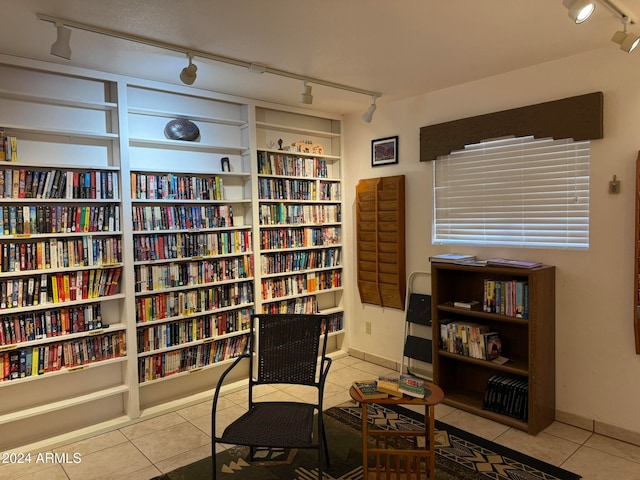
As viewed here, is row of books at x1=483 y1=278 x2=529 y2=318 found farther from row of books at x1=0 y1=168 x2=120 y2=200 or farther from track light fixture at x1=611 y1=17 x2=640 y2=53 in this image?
row of books at x1=0 y1=168 x2=120 y2=200

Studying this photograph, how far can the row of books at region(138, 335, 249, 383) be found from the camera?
11.2 feet

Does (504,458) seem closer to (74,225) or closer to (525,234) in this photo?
(525,234)

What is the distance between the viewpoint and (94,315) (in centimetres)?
317

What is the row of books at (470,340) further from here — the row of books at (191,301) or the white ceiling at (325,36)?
the white ceiling at (325,36)

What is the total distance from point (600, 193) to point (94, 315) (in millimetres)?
3604

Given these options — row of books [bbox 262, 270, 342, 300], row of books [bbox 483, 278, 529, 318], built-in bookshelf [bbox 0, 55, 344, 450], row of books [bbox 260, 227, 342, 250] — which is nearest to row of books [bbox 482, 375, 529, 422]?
row of books [bbox 483, 278, 529, 318]

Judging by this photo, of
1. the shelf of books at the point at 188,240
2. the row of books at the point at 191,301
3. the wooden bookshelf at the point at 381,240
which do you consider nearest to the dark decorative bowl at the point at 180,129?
the shelf of books at the point at 188,240

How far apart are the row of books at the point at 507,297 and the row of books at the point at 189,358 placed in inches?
83.3

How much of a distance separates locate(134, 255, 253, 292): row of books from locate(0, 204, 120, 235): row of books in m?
0.43

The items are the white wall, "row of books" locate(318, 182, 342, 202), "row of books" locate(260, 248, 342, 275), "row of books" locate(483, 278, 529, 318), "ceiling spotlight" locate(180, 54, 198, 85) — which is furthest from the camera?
"row of books" locate(318, 182, 342, 202)

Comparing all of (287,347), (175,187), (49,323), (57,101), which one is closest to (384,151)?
(175,187)

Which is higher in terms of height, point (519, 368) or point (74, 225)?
point (74, 225)

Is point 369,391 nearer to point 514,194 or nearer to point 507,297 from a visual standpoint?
point 507,297

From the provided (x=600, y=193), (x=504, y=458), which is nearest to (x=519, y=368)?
(x=504, y=458)
